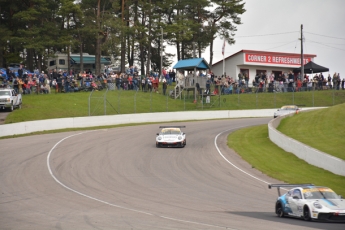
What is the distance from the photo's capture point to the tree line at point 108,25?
63.2 m

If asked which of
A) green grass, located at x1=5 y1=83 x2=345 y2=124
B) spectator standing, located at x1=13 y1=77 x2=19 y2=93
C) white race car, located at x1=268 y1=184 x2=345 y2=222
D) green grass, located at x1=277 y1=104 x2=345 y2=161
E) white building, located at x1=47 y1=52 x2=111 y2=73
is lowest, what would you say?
white race car, located at x1=268 y1=184 x2=345 y2=222

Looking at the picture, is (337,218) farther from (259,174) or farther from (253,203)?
(259,174)

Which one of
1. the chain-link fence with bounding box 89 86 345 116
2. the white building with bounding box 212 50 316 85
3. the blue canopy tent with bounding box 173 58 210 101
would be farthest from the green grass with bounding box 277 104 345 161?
the white building with bounding box 212 50 316 85

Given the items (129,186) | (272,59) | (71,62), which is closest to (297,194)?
(129,186)

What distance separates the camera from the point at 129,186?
21.8 meters

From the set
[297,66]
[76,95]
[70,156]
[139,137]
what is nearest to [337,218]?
[70,156]

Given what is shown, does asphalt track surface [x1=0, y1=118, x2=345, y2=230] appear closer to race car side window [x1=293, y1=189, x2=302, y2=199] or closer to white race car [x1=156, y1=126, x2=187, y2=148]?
white race car [x1=156, y1=126, x2=187, y2=148]

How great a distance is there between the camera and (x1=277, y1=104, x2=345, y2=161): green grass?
3117cm

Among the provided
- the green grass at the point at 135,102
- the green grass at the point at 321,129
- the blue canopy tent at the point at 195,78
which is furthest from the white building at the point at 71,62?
the green grass at the point at 321,129

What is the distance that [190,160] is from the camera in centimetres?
2909

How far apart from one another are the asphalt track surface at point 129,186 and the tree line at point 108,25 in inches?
1113

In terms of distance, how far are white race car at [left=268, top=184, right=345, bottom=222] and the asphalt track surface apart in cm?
30

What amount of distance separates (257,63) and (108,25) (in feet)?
77.3

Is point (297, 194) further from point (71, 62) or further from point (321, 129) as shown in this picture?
point (71, 62)
